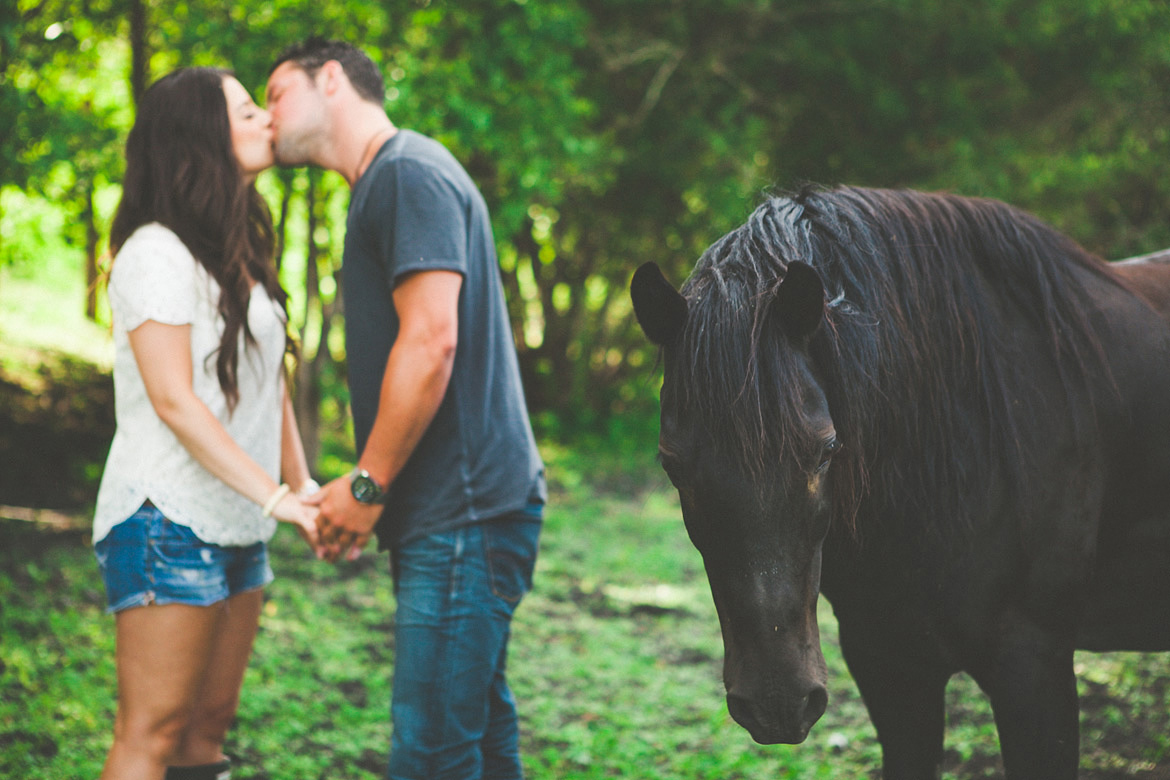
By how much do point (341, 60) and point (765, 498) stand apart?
1549mm

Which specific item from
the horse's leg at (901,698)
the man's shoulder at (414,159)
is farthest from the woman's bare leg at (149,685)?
the horse's leg at (901,698)

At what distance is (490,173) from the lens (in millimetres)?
8117

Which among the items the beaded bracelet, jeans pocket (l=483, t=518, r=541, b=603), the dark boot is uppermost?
the beaded bracelet

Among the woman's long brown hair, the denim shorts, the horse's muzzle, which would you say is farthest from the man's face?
the horse's muzzle

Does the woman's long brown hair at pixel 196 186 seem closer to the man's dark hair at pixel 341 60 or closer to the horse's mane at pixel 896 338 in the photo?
the man's dark hair at pixel 341 60

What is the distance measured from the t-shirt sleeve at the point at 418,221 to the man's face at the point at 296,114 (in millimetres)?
344

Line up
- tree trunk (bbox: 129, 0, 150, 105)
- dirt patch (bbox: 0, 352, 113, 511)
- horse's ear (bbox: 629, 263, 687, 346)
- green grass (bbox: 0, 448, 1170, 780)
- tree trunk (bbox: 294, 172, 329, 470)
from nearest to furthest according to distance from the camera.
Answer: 1. horse's ear (bbox: 629, 263, 687, 346)
2. green grass (bbox: 0, 448, 1170, 780)
3. tree trunk (bbox: 129, 0, 150, 105)
4. dirt patch (bbox: 0, 352, 113, 511)
5. tree trunk (bbox: 294, 172, 329, 470)

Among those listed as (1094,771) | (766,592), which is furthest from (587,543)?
(766,592)

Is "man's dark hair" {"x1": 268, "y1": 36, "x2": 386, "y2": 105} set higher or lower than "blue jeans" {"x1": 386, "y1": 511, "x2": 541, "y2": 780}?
higher

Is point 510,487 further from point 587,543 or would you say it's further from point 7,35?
point 587,543

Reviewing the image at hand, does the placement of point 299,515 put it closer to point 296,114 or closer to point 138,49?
point 296,114

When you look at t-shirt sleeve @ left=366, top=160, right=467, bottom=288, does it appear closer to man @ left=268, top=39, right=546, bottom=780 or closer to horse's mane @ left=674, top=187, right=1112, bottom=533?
man @ left=268, top=39, right=546, bottom=780

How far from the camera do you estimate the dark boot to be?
7.27ft

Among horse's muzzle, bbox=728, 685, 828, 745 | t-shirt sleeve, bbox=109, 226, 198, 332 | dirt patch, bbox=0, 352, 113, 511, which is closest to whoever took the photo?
horse's muzzle, bbox=728, 685, 828, 745
